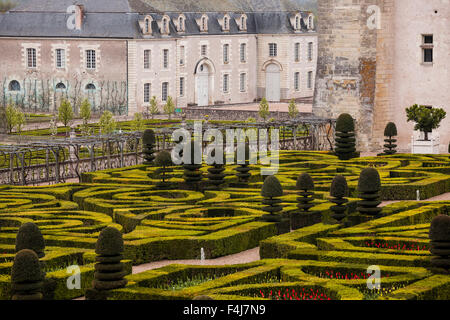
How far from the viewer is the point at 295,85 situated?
65812 mm

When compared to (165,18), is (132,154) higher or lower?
lower

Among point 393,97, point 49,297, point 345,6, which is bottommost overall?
point 49,297

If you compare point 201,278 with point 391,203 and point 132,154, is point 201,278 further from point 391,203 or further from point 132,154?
point 132,154

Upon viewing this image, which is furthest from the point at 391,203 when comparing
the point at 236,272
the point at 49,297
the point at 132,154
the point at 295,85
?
the point at 295,85

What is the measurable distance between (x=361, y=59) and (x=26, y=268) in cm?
2375

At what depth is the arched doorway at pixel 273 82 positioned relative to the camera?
64.5 m

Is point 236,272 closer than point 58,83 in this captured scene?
Yes

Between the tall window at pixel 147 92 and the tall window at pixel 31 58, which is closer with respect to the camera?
the tall window at pixel 147 92

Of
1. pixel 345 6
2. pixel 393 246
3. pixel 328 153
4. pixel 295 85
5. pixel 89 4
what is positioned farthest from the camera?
pixel 295 85

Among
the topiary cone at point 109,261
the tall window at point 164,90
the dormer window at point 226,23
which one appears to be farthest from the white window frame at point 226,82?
the topiary cone at point 109,261

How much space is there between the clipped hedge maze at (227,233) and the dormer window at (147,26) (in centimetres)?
2595

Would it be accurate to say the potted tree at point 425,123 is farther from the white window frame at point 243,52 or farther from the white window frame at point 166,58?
the white window frame at point 243,52

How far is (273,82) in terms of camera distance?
212 ft

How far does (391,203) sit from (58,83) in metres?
34.1
